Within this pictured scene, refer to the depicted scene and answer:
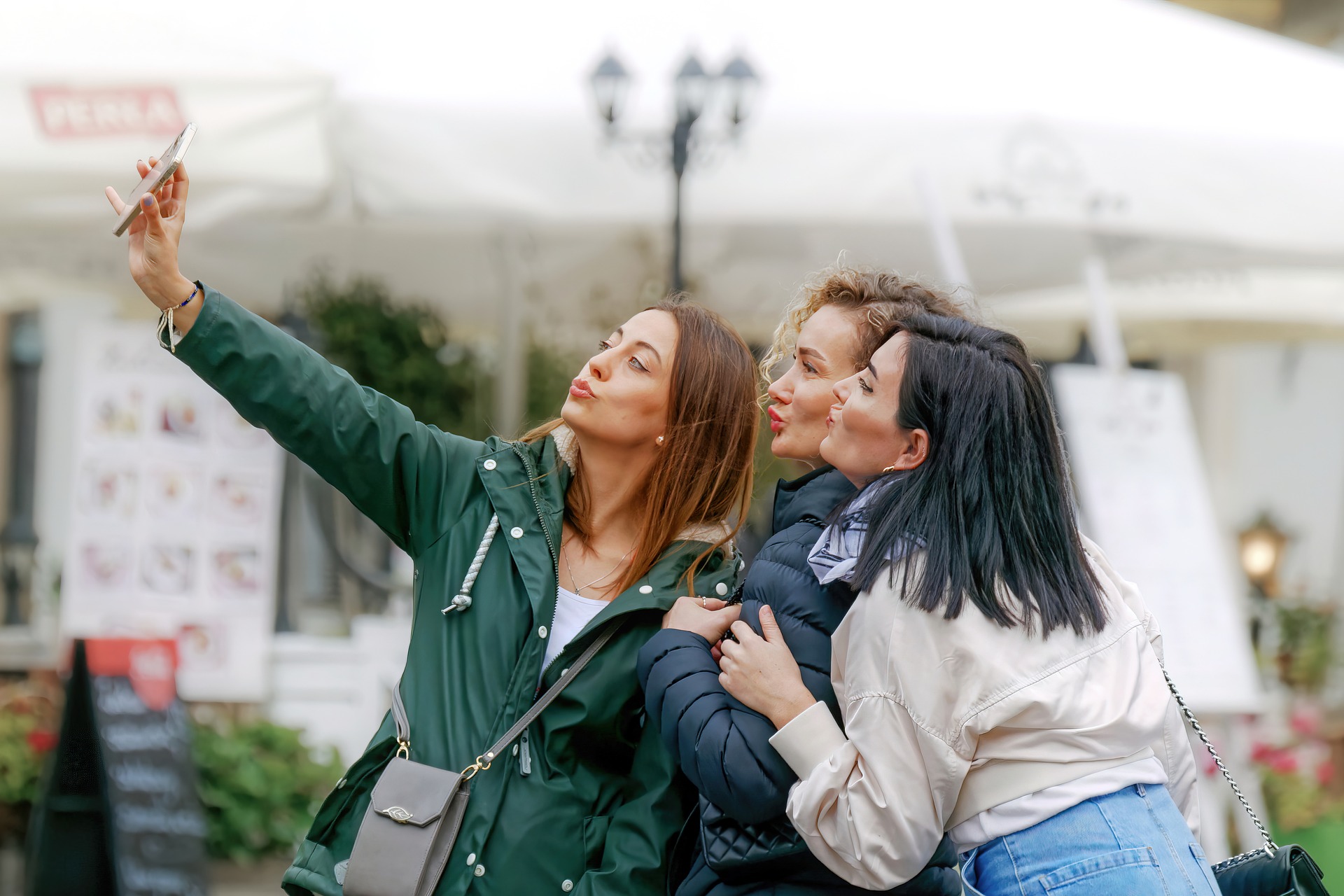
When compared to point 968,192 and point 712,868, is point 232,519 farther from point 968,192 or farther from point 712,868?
point 712,868

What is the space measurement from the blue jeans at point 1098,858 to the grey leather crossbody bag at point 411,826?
0.68 metres

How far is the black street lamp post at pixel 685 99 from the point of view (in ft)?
13.5

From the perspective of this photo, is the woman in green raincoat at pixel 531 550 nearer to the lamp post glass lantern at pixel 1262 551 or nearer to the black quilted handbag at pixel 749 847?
the black quilted handbag at pixel 749 847

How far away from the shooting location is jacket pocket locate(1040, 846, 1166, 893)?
1.41 metres

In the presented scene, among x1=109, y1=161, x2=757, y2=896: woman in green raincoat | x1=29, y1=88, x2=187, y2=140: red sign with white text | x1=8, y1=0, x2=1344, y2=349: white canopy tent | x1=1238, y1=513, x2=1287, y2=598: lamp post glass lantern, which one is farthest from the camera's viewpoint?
x1=1238, y1=513, x2=1287, y2=598: lamp post glass lantern

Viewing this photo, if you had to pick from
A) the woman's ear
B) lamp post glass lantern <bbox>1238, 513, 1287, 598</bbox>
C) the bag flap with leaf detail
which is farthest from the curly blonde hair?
lamp post glass lantern <bbox>1238, 513, 1287, 598</bbox>

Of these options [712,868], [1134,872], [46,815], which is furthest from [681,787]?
[46,815]

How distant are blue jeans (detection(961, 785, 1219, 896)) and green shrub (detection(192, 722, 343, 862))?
3.35m

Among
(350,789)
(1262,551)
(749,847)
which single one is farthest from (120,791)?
(1262,551)

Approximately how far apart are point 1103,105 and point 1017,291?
94 cm

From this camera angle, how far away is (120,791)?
145 inches

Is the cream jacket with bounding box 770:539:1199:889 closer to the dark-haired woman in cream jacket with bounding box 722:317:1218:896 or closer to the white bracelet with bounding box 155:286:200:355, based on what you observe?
the dark-haired woman in cream jacket with bounding box 722:317:1218:896

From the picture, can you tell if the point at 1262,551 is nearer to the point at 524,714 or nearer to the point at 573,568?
the point at 573,568

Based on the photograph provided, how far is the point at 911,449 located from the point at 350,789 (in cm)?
95
